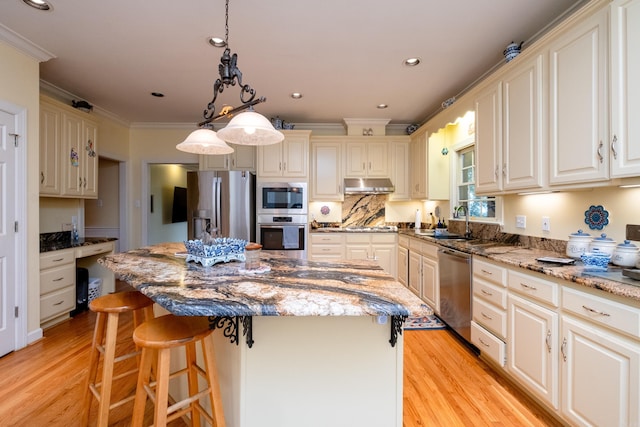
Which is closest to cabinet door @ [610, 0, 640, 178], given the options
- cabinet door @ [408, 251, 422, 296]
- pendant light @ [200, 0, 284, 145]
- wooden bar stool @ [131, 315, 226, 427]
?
pendant light @ [200, 0, 284, 145]

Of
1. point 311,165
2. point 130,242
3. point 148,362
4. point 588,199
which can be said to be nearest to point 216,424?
point 148,362

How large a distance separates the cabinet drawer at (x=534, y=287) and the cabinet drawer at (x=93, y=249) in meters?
4.14

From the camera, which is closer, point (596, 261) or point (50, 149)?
point (596, 261)

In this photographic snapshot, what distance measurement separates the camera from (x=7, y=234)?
2.51m

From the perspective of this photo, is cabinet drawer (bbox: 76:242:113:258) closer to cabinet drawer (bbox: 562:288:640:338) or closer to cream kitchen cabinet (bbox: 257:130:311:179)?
cream kitchen cabinet (bbox: 257:130:311:179)

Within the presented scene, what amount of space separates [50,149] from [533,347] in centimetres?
455

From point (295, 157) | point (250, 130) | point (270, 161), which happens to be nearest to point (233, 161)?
point (270, 161)

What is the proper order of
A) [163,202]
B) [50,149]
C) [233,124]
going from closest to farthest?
[233,124]
[50,149]
[163,202]

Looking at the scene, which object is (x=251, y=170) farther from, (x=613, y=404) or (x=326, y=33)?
(x=613, y=404)

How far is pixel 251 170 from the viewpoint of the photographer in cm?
469

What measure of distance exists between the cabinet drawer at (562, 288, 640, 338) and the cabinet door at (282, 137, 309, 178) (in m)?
3.34

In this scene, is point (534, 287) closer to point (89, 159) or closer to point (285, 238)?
point (285, 238)

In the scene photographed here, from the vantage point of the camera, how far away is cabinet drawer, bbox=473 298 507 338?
209 centimetres

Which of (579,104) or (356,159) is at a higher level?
(356,159)
